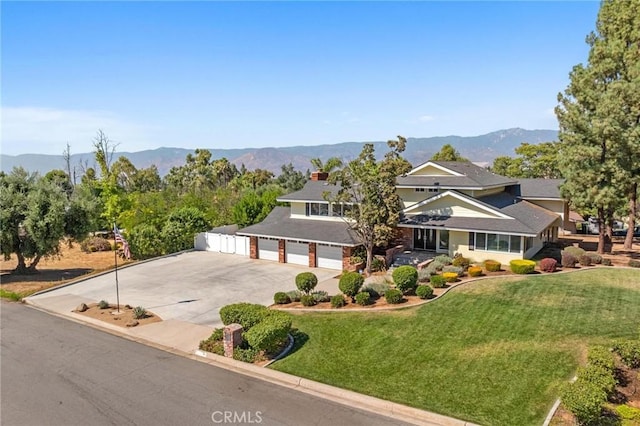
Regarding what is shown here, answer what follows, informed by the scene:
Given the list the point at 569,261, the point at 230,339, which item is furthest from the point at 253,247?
the point at 569,261

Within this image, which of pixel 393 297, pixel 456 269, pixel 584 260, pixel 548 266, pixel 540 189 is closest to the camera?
pixel 393 297

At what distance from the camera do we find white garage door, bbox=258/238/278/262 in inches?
1267

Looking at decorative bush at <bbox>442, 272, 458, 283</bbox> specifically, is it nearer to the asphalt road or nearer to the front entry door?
the front entry door

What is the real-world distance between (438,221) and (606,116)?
39.2ft

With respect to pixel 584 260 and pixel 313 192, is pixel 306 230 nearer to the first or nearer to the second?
pixel 313 192

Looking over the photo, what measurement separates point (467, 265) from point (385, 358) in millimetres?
13523

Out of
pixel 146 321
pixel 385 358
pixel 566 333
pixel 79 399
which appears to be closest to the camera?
pixel 79 399

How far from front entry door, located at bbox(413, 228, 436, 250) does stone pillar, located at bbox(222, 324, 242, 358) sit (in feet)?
60.2

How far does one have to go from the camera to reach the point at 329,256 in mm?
29453

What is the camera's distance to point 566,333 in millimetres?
15797

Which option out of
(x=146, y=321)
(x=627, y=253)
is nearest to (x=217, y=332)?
(x=146, y=321)

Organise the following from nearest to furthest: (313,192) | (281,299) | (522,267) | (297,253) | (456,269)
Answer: (281,299)
(522,267)
(456,269)
(297,253)
(313,192)

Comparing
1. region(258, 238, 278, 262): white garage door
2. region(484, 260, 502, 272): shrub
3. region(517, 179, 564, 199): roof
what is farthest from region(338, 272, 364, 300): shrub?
region(517, 179, 564, 199): roof

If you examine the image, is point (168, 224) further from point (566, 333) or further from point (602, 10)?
point (602, 10)
